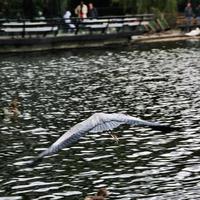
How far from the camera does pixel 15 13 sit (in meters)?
53.5

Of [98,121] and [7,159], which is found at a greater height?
[98,121]

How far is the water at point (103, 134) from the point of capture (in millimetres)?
13914

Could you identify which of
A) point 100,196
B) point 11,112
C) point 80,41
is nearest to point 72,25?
point 80,41

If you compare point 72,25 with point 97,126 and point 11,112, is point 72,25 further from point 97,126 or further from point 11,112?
point 97,126

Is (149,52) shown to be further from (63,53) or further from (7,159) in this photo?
(7,159)

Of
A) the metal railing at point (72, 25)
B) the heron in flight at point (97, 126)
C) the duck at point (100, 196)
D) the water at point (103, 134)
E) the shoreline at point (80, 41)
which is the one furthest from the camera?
the metal railing at point (72, 25)

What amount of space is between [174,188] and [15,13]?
136 ft

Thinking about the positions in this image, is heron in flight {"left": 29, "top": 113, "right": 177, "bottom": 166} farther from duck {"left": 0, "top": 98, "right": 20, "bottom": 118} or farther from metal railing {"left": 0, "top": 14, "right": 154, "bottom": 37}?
metal railing {"left": 0, "top": 14, "right": 154, "bottom": 37}

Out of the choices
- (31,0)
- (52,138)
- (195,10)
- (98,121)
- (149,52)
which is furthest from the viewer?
(195,10)

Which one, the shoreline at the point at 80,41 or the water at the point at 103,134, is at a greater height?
the water at the point at 103,134

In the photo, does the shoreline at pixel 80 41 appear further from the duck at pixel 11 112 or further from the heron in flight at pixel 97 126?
the heron in flight at pixel 97 126

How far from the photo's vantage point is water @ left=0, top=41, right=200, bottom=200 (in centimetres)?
1391

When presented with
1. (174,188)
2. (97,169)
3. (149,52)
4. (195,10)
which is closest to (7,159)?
(97,169)

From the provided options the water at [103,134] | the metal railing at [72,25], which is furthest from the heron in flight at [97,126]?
the metal railing at [72,25]
